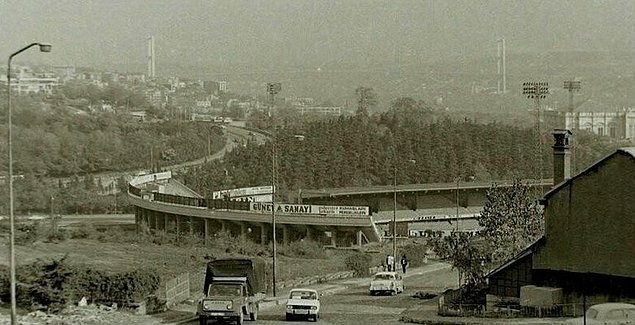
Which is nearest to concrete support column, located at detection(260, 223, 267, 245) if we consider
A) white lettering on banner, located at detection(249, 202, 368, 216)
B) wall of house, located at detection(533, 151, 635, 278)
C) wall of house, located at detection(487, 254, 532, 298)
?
white lettering on banner, located at detection(249, 202, 368, 216)

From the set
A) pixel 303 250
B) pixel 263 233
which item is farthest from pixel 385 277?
pixel 263 233

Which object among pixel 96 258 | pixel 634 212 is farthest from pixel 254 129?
A: pixel 634 212

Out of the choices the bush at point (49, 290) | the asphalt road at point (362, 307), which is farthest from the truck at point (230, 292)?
the bush at point (49, 290)

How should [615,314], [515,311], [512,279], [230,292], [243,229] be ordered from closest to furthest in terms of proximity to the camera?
[615,314], [230,292], [515,311], [512,279], [243,229]

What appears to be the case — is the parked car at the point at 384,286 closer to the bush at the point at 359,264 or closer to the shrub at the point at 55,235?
the bush at the point at 359,264

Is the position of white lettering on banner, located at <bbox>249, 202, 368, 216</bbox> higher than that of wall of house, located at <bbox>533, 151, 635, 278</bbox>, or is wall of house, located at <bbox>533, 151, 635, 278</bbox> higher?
wall of house, located at <bbox>533, 151, 635, 278</bbox>

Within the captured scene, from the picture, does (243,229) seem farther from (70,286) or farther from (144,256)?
(70,286)

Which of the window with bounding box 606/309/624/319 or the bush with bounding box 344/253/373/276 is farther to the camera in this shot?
the bush with bounding box 344/253/373/276

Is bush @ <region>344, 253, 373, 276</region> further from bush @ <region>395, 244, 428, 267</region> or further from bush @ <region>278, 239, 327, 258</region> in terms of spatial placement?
bush @ <region>278, 239, 327, 258</region>

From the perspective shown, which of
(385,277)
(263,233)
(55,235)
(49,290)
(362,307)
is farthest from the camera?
(263,233)
